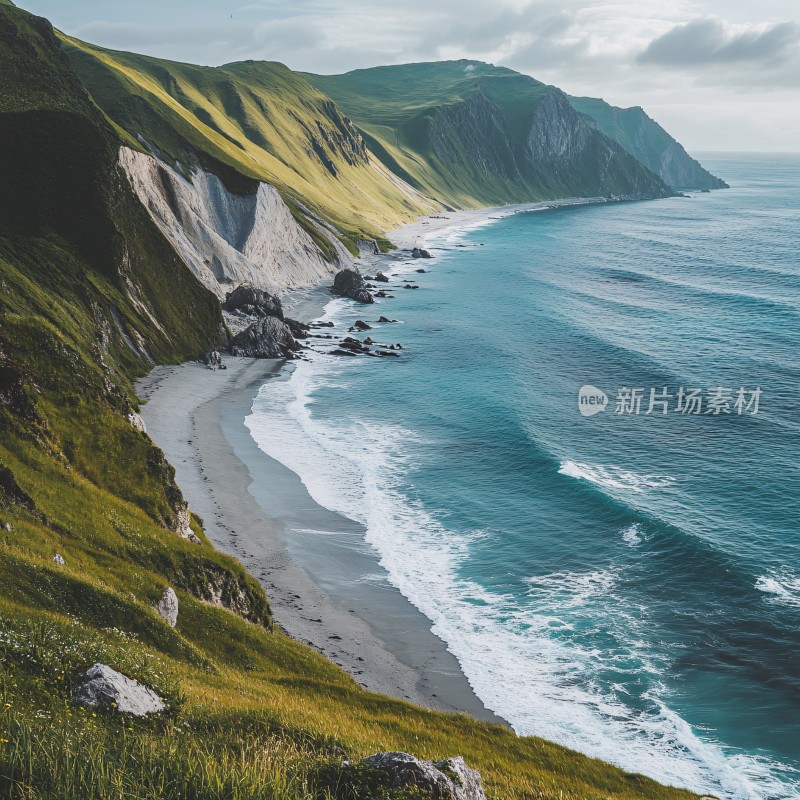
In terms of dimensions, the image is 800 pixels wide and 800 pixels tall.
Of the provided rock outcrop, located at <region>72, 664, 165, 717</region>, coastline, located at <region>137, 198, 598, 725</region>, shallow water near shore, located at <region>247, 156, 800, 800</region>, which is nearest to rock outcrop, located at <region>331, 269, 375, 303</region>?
A: shallow water near shore, located at <region>247, 156, 800, 800</region>

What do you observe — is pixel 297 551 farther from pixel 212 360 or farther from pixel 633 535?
pixel 212 360

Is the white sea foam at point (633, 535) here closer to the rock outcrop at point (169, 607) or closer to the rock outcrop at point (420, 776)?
the rock outcrop at point (169, 607)

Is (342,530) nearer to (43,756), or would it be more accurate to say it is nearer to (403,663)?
(403,663)

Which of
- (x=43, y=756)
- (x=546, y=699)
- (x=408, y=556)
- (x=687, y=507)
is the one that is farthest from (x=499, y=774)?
(x=687, y=507)

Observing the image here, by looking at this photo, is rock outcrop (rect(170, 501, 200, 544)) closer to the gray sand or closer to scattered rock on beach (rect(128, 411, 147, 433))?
the gray sand

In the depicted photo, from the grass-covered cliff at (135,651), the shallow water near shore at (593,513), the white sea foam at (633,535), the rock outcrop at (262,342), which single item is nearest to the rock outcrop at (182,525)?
the grass-covered cliff at (135,651)
